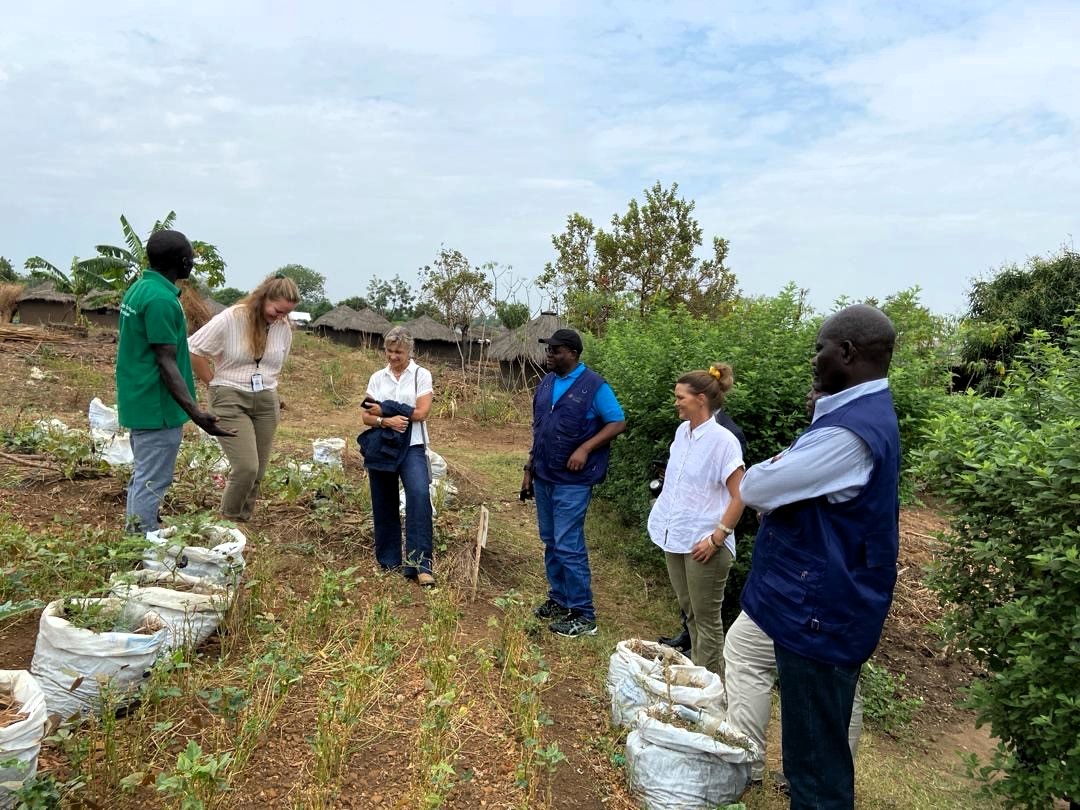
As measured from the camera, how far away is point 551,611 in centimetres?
436

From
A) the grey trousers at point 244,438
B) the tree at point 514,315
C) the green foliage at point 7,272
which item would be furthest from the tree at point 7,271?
the grey trousers at point 244,438

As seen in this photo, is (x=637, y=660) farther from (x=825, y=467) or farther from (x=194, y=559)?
(x=194, y=559)

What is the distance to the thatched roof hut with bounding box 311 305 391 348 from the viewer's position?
105 ft

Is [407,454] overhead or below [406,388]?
below

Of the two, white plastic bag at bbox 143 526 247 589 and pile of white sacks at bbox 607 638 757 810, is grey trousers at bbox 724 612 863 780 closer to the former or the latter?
pile of white sacks at bbox 607 638 757 810

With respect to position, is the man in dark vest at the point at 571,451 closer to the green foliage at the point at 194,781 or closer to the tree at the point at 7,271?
the green foliage at the point at 194,781

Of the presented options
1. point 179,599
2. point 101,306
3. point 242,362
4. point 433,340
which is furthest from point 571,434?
point 101,306

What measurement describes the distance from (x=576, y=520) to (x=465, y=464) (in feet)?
18.0

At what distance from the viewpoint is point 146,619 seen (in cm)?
271

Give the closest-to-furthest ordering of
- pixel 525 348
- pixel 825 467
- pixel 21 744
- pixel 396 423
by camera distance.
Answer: pixel 21 744, pixel 825 467, pixel 396 423, pixel 525 348

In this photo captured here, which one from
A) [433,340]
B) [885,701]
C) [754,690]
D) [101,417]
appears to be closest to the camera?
[754,690]

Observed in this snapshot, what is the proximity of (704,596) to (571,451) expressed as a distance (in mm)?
1099

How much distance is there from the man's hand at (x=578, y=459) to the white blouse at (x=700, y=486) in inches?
23.7

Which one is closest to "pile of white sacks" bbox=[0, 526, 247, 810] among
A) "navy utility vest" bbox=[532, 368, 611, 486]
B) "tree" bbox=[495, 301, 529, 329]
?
"navy utility vest" bbox=[532, 368, 611, 486]
